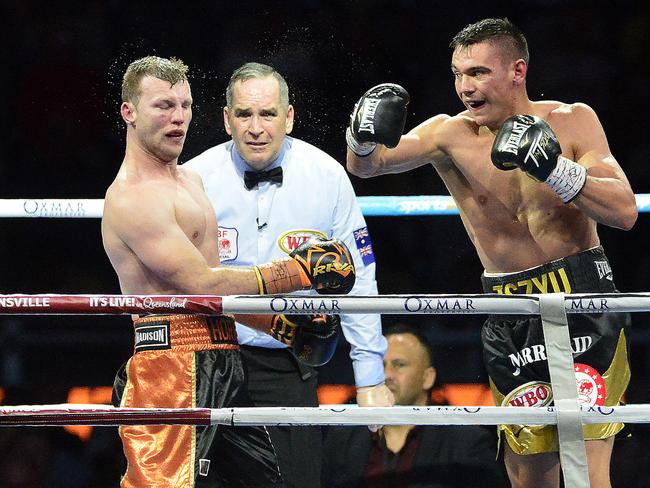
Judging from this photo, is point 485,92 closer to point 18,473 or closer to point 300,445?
point 300,445

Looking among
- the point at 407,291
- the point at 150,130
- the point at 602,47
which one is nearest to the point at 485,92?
the point at 150,130

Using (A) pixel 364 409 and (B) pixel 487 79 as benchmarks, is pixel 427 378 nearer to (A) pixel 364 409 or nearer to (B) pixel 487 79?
(B) pixel 487 79

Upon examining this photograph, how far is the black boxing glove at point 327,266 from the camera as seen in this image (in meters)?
2.21

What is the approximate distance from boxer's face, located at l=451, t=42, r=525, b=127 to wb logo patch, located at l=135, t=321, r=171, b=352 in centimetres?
98

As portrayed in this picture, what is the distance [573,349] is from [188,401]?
3.16 feet

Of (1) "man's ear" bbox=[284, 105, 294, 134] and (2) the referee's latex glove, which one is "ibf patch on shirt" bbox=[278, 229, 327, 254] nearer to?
(1) "man's ear" bbox=[284, 105, 294, 134]

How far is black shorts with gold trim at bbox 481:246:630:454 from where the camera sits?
2.37 m

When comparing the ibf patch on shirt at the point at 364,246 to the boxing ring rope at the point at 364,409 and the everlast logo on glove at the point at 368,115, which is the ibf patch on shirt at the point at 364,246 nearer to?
the everlast logo on glove at the point at 368,115

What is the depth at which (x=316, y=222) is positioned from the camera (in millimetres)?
2822

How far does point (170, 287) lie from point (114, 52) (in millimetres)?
2964

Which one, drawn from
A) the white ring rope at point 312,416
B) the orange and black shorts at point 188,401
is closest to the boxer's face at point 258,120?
the orange and black shorts at point 188,401

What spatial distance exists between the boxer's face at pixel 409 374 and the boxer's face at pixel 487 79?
3.47 ft

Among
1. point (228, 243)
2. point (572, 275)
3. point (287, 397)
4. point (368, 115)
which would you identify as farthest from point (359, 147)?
point (287, 397)

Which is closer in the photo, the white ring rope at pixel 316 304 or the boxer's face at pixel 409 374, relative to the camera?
the white ring rope at pixel 316 304
